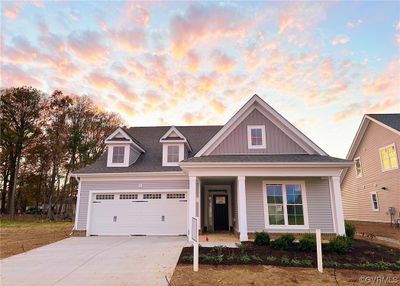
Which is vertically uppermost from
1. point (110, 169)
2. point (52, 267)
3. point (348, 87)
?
point (348, 87)

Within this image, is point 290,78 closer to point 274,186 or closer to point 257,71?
point 257,71

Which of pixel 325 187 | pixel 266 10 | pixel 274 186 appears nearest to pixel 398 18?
pixel 266 10

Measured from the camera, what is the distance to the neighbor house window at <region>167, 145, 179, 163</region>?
45.1ft

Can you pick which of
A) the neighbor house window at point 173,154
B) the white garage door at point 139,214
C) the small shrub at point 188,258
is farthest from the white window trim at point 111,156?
→ the small shrub at point 188,258

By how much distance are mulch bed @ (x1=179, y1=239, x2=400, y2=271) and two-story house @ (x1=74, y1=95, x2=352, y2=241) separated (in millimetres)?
1766

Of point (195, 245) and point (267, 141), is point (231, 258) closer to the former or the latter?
point (195, 245)

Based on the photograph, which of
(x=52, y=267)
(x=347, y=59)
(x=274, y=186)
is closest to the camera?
(x=52, y=267)

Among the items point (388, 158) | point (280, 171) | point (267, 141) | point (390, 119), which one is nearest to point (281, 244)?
point (280, 171)

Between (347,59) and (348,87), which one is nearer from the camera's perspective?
(347,59)

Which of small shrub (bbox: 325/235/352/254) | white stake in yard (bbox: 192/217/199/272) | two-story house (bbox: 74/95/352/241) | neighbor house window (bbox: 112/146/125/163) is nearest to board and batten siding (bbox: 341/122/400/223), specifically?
two-story house (bbox: 74/95/352/241)

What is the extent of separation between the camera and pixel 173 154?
13.9 m

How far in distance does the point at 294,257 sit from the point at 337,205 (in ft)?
13.2

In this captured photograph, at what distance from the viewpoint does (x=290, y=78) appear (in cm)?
1299

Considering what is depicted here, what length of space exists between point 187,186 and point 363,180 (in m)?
13.7
